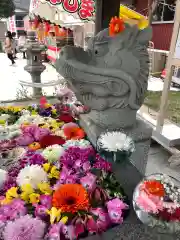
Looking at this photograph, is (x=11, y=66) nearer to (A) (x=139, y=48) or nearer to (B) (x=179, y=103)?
(B) (x=179, y=103)

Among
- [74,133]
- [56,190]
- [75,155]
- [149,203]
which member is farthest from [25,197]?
[74,133]

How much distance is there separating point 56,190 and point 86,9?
3.99m

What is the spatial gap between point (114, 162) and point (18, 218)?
2.20 ft

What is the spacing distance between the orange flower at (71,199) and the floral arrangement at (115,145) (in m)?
0.32

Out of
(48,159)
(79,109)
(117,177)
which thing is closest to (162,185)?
(117,177)

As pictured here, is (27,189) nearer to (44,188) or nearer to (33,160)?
(44,188)

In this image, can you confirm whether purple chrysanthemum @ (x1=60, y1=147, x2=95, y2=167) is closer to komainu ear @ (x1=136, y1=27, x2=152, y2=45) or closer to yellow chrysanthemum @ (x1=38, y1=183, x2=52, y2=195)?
yellow chrysanthemum @ (x1=38, y1=183, x2=52, y2=195)

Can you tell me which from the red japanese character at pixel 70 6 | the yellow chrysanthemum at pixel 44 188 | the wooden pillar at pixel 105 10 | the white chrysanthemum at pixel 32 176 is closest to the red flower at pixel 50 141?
the white chrysanthemum at pixel 32 176

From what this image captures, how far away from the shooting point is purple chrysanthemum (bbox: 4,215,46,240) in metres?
0.91

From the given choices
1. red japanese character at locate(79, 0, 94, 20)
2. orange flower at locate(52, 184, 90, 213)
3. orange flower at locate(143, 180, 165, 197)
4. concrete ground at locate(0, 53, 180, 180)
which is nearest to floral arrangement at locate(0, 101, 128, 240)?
orange flower at locate(52, 184, 90, 213)

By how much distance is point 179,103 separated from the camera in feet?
12.2

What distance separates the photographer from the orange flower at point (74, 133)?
179cm

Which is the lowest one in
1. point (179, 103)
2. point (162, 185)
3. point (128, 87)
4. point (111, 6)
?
point (179, 103)

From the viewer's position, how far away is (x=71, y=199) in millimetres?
1040
